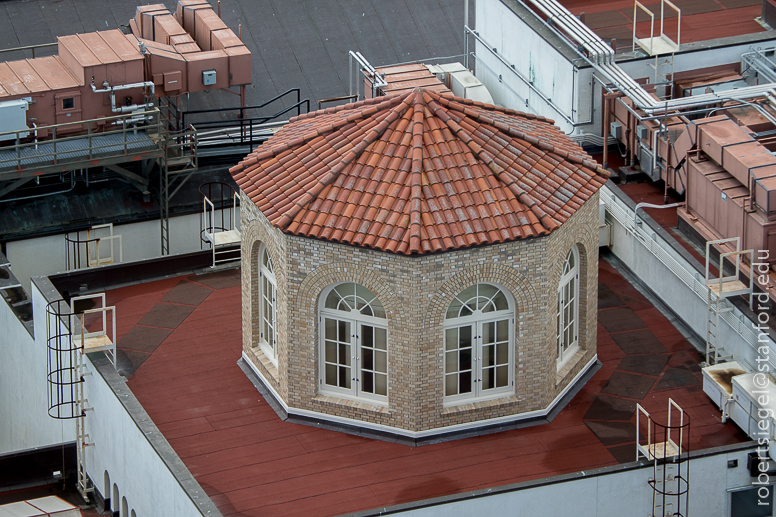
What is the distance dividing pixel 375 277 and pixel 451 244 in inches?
75.9

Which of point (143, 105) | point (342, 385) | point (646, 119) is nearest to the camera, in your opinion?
point (342, 385)

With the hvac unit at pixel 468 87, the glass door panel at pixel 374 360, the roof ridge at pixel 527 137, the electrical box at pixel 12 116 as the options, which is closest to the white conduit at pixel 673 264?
the roof ridge at pixel 527 137

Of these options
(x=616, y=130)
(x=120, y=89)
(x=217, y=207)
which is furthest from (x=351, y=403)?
(x=120, y=89)

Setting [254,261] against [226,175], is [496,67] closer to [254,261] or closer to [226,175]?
[226,175]

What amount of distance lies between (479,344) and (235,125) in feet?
67.1

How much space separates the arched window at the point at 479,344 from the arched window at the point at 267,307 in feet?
14.8

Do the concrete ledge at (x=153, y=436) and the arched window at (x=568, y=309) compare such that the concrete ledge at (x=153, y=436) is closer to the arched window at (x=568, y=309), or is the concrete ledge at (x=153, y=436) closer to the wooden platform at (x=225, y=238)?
the wooden platform at (x=225, y=238)

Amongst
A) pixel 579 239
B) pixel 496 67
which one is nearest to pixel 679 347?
pixel 579 239

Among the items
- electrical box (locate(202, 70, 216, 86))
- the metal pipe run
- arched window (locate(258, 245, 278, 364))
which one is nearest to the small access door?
the metal pipe run

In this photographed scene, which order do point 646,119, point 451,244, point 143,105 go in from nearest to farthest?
1. point 451,244
2. point 646,119
3. point 143,105

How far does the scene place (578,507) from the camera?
123 feet

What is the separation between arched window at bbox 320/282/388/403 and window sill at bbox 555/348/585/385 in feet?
14.5

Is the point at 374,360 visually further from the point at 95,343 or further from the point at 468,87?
the point at 468,87

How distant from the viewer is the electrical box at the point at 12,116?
49.6 metres
